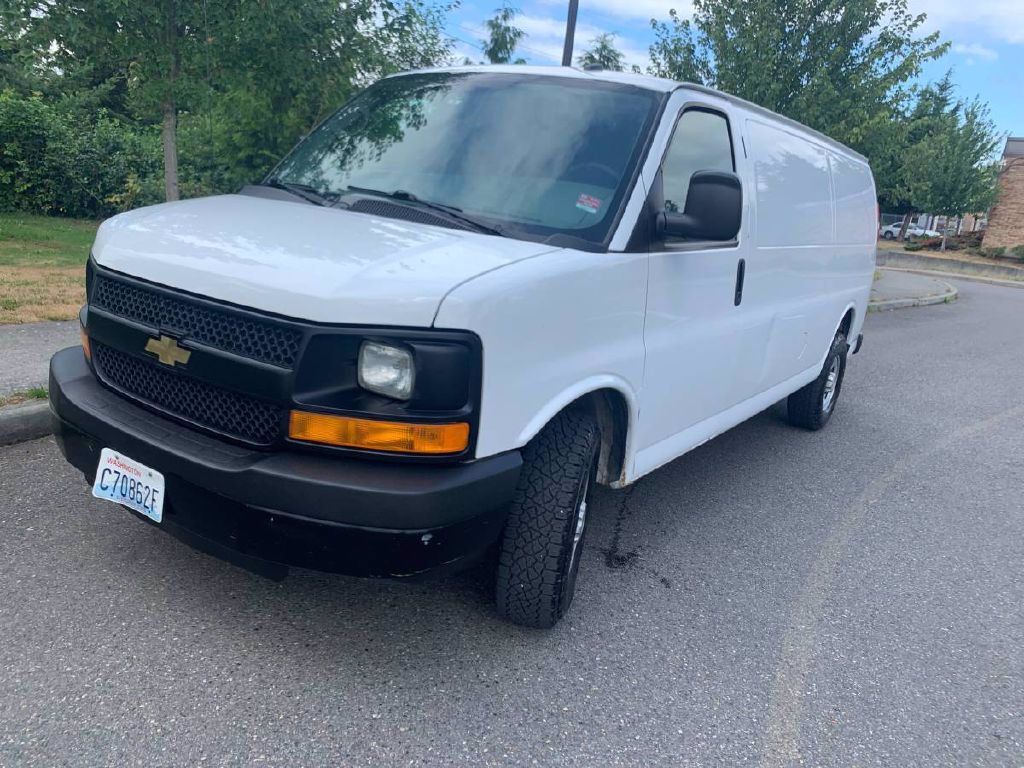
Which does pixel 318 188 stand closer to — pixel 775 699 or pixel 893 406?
pixel 775 699

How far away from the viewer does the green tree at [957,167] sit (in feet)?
119

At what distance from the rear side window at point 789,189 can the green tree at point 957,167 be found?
118 feet

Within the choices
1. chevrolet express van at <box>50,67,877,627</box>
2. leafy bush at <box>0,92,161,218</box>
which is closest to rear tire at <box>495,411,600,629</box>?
chevrolet express van at <box>50,67,877,627</box>

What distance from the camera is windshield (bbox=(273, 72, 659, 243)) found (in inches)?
119

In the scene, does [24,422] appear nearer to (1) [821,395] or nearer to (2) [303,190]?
(2) [303,190]

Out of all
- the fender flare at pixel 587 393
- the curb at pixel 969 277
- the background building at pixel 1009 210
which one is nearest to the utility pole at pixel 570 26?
the fender flare at pixel 587 393

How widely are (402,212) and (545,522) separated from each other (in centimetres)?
128

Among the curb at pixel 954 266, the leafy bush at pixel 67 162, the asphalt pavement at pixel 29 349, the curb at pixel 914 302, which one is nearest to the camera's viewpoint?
the asphalt pavement at pixel 29 349

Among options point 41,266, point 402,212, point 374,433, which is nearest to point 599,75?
point 402,212

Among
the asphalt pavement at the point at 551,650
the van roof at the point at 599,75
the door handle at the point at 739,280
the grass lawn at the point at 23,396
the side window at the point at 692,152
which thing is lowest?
the asphalt pavement at the point at 551,650

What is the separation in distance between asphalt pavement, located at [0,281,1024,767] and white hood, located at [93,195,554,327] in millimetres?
1194

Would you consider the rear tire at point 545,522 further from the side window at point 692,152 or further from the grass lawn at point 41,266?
the grass lawn at point 41,266

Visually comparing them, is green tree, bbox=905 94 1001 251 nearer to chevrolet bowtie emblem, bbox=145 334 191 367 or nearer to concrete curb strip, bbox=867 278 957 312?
concrete curb strip, bbox=867 278 957 312

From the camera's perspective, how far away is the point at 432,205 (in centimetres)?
309
